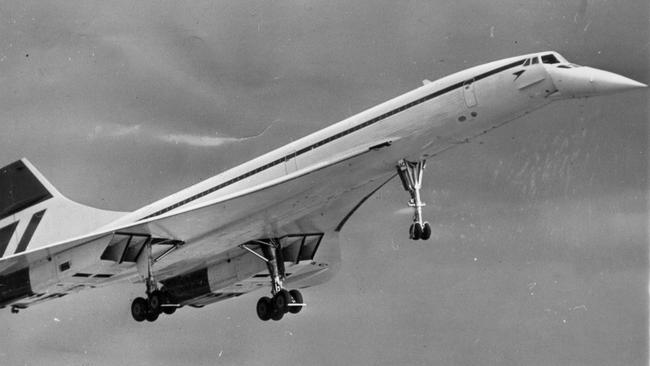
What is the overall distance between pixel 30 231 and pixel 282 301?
21.3ft

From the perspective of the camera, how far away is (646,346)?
24094 millimetres

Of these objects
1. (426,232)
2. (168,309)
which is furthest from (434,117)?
(168,309)

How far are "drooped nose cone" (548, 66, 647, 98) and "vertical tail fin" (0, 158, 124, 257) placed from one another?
11.3 meters

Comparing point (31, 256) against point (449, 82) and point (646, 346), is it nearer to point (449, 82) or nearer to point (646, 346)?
point (449, 82)

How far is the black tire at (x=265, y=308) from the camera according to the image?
2484cm

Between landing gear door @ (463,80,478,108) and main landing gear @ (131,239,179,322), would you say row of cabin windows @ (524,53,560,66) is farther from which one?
main landing gear @ (131,239,179,322)

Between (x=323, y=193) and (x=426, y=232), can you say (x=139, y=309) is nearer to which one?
(x=323, y=193)

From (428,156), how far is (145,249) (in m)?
6.96

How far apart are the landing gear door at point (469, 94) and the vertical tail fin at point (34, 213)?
966 cm

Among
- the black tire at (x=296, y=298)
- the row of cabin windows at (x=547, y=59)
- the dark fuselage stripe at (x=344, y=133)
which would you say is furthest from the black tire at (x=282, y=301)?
the row of cabin windows at (x=547, y=59)

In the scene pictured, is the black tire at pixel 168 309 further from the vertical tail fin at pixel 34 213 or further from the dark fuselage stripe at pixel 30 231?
the dark fuselage stripe at pixel 30 231

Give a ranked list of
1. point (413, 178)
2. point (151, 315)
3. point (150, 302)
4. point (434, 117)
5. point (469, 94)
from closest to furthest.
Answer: point (469, 94)
point (434, 117)
point (413, 178)
point (150, 302)
point (151, 315)

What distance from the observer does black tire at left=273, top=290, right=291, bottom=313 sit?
80.9ft

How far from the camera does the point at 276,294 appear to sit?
81.7ft
